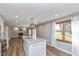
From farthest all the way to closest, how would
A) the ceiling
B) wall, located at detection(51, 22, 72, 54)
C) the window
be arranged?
the window, wall, located at detection(51, 22, 72, 54), the ceiling

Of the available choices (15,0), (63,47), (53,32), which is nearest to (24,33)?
(53,32)

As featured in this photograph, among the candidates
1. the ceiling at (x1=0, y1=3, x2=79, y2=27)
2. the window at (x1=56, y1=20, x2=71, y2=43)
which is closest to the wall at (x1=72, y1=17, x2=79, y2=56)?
the ceiling at (x1=0, y1=3, x2=79, y2=27)

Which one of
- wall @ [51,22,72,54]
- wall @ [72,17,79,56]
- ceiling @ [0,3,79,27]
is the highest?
ceiling @ [0,3,79,27]

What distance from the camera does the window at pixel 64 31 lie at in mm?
5780

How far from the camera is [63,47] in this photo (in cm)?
622

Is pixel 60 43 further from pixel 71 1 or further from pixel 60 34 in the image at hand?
pixel 71 1

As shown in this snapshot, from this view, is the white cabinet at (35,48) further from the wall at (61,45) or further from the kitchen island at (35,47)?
the wall at (61,45)

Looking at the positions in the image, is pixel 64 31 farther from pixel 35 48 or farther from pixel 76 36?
pixel 35 48

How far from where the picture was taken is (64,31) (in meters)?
6.32

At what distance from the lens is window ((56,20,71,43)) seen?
5780 mm

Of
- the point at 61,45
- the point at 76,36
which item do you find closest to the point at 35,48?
the point at 76,36

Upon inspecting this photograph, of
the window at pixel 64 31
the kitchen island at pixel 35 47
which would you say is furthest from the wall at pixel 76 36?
the kitchen island at pixel 35 47

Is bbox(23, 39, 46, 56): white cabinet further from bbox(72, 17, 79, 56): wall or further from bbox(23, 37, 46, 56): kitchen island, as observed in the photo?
bbox(72, 17, 79, 56): wall

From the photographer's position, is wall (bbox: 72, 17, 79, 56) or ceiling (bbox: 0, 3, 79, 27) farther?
wall (bbox: 72, 17, 79, 56)
